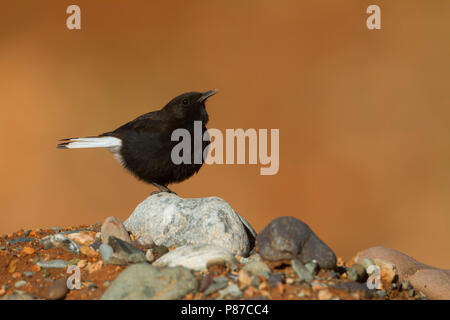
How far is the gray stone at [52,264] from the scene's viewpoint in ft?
14.5

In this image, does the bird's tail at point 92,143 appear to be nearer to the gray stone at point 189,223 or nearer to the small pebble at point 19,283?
the gray stone at point 189,223

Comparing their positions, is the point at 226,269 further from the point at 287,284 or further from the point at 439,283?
the point at 439,283

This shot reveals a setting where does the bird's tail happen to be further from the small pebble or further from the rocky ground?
the small pebble

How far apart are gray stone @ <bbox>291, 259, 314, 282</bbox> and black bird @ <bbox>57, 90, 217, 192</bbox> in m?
2.61

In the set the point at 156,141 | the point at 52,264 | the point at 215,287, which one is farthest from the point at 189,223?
the point at 215,287

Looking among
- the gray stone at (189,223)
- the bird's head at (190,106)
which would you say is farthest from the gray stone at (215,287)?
the bird's head at (190,106)

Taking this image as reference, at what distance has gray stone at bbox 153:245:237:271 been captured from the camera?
13.2 feet

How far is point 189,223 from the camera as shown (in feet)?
17.0

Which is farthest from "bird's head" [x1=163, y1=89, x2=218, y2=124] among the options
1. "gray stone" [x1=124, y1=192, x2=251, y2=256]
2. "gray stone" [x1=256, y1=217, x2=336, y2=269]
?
"gray stone" [x1=256, y1=217, x2=336, y2=269]

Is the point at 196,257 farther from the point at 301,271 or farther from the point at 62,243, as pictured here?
the point at 62,243

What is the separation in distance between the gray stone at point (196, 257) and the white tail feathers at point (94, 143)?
8.15 feet
